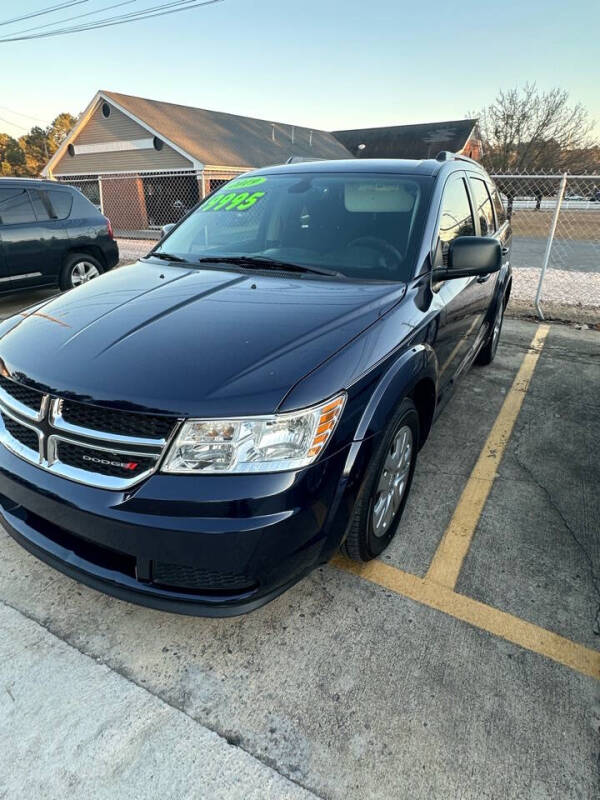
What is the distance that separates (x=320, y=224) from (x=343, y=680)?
7.46ft

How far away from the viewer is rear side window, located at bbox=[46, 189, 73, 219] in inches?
288

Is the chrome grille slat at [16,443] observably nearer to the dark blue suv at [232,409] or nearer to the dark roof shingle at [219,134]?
the dark blue suv at [232,409]

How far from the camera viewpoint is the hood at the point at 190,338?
1703 millimetres

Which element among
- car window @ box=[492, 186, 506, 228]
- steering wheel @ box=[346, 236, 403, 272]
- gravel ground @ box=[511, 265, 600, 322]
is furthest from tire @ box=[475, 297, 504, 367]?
gravel ground @ box=[511, 265, 600, 322]

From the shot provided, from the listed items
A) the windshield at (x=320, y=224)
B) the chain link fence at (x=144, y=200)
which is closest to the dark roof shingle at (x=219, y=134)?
the chain link fence at (x=144, y=200)

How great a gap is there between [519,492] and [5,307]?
748 centimetres

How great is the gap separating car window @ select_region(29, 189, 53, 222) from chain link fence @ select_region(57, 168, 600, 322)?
13.7 ft

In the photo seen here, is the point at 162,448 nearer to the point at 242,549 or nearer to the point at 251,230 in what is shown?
the point at 242,549

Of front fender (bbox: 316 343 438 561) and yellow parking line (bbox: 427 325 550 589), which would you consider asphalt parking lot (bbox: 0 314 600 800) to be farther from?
front fender (bbox: 316 343 438 561)

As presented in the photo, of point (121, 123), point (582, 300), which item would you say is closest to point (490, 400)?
point (582, 300)

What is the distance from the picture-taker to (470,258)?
8.47 ft

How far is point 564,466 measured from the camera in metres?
3.34

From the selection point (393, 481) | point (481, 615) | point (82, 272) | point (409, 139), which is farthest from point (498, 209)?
point (409, 139)

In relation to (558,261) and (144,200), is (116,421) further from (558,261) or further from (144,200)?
(144,200)
